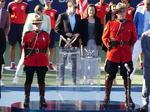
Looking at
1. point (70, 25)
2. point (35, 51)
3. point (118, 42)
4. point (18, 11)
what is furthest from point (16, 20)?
point (118, 42)

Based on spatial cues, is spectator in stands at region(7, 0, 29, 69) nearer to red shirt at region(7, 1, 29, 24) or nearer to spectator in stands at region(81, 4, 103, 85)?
red shirt at region(7, 1, 29, 24)

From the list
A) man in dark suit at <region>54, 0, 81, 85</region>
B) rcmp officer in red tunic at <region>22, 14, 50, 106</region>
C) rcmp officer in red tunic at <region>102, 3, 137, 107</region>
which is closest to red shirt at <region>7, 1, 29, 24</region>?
man in dark suit at <region>54, 0, 81, 85</region>

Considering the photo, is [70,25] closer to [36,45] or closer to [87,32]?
[87,32]

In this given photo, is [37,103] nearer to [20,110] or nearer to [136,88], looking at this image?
[20,110]

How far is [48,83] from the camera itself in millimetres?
13211

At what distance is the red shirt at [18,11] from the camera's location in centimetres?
1521

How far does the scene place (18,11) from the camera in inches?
606

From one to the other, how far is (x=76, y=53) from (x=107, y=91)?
140 centimetres

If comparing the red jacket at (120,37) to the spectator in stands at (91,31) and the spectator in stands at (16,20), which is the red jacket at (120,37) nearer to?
the spectator in stands at (91,31)

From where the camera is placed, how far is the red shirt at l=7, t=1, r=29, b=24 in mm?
15211

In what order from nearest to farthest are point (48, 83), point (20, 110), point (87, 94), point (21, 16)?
point (20, 110) → point (87, 94) → point (48, 83) → point (21, 16)

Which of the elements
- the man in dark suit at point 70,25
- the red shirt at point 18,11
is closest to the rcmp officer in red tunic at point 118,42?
the man in dark suit at point 70,25

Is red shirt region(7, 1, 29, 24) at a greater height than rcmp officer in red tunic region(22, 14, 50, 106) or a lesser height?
greater

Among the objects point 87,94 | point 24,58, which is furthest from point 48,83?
point 24,58
